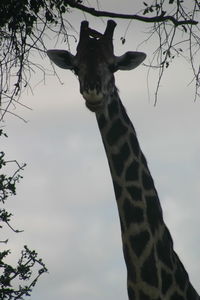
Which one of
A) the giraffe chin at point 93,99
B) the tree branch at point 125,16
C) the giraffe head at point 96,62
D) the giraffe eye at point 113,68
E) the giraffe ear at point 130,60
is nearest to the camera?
the giraffe chin at point 93,99

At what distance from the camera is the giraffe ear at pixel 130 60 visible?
10203mm

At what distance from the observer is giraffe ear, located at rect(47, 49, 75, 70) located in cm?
1023

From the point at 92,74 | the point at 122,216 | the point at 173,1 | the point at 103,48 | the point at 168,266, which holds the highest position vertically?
the point at 173,1

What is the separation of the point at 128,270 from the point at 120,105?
2.15 m

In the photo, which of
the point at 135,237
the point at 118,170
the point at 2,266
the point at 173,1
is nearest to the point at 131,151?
the point at 118,170

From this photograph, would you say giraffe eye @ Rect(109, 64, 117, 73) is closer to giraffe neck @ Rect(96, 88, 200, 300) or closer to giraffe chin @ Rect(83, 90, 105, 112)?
giraffe neck @ Rect(96, 88, 200, 300)

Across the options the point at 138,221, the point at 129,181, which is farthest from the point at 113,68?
the point at 138,221

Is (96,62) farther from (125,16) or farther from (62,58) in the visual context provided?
(125,16)

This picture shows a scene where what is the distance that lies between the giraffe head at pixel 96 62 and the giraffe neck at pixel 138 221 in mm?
423

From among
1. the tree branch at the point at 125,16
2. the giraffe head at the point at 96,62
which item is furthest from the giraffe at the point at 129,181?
the tree branch at the point at 125,16

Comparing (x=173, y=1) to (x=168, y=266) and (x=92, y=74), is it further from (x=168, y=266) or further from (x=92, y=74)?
(x=168, y=266)

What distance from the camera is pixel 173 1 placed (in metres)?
11.5

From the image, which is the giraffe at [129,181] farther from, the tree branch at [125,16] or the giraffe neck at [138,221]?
the tree branch at [125,16]

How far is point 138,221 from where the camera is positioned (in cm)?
956
